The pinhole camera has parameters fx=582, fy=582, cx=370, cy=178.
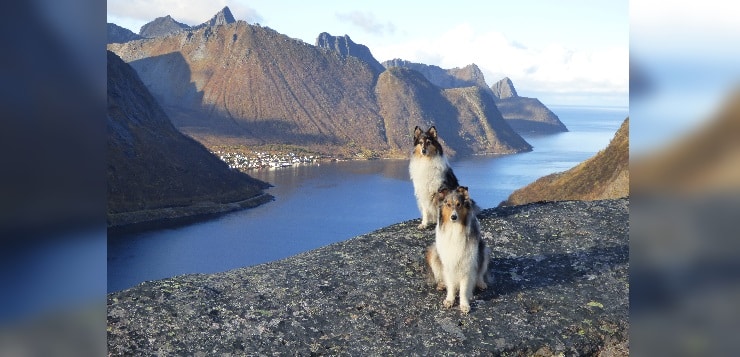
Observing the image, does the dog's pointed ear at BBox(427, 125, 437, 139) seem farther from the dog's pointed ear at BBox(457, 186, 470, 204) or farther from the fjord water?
the fjord water

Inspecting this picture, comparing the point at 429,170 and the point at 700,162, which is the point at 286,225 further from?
the point at 700,162

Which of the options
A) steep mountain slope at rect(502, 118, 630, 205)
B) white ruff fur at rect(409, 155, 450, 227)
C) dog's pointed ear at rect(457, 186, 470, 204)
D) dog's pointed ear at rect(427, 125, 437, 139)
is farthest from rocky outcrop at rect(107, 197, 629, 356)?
steep mountain slope at rect(502, 118, 630, 205)

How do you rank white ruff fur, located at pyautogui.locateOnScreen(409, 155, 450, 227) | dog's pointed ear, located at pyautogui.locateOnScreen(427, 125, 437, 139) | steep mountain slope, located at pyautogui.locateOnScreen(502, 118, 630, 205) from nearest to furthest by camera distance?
dog's pointed ear, located at pyautogui.locateOnScreen(427, 125, 437, 139)
white ruff fur, located at pyautogui.locateOnScreen(409, 155, 450, 227)
steep mountain slope, located at pyautogui.locateOnScreen(502, 118, 630, 205)

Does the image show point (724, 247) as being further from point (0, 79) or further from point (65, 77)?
point (0, 79)

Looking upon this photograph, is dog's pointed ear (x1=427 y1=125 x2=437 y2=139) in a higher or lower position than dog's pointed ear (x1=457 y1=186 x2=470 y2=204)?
higher

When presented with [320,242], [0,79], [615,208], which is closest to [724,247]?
[0,79]

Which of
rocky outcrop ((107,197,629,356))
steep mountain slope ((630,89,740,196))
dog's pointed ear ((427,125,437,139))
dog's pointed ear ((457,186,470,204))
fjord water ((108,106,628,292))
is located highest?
dog's pointed ear ((427,125,437,139))

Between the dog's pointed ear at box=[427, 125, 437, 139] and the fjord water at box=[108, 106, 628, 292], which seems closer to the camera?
the dog's pointed ear at box=[427, 125, 437, 139]
